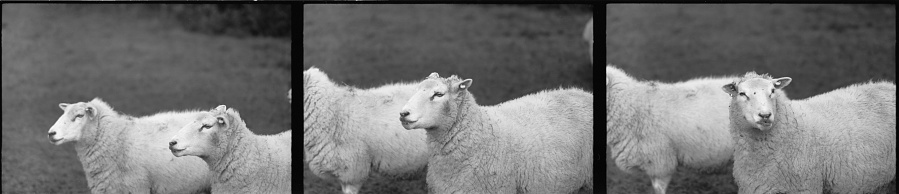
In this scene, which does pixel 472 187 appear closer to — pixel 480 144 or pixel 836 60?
pixel 480 144

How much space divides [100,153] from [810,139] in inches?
174

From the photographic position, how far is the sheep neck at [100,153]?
6.28 m

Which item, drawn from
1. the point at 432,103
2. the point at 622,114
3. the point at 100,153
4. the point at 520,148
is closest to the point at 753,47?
the point at 622,114

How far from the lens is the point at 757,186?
19.9 ft

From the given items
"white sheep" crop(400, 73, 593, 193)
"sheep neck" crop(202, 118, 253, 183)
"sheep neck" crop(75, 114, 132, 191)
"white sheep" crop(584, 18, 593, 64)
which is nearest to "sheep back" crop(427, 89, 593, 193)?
"white sheep" crop(400, 73, 593, 193)

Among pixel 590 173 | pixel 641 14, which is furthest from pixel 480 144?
pixel 641 14

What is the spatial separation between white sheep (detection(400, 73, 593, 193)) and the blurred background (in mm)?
1179

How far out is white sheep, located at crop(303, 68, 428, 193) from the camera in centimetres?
638

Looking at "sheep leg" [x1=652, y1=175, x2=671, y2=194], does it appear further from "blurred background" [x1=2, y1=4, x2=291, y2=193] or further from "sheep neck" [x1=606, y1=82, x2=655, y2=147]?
"blurred background" [x1=2, y1=4, x2=291, y2=193]

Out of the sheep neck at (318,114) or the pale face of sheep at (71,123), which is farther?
the sheep neck at (318,114)

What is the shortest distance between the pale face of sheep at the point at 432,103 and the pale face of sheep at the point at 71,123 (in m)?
2.05

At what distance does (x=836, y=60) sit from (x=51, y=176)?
545cm

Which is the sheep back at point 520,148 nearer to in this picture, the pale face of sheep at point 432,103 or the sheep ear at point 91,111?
the pale face of sheep at point 432,103

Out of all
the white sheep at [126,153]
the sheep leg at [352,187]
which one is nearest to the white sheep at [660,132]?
the sheep leg at [352,187]
